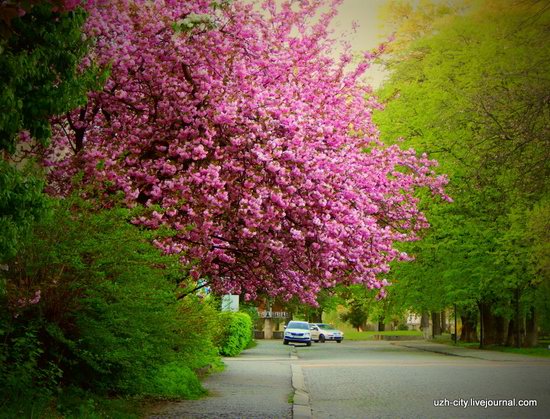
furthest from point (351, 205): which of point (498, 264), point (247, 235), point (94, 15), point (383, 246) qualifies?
point (498, 264)

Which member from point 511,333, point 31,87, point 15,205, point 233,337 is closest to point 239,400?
point 15,205

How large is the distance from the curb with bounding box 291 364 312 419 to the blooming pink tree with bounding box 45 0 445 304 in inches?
88.2

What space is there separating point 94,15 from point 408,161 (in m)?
7.63

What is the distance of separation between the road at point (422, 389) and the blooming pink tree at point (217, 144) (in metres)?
2.47

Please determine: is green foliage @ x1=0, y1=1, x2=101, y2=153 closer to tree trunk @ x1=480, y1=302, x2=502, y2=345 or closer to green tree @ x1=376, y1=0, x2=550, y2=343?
green tree @ x1=376, y1=0, x2=550, y2=343

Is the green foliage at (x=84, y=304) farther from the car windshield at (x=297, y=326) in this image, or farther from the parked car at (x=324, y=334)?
the parked car at (x=324, y=334)

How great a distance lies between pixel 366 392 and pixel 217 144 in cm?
567

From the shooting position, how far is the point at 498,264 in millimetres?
34125

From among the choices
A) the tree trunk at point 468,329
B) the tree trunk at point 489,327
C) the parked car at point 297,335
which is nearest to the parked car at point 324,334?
the parked car at point 297,335

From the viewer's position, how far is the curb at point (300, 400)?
11531 mm

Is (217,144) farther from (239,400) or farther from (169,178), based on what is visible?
(239,400)

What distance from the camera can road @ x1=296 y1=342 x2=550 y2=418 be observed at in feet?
40.1

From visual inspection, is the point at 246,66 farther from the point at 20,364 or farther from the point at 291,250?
the point at 20,364

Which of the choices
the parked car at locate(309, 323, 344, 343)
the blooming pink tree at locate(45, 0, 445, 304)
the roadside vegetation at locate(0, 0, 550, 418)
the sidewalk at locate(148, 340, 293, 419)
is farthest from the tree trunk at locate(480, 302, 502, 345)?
the blooming pink tree at locate(45, 0, 445, 304)
